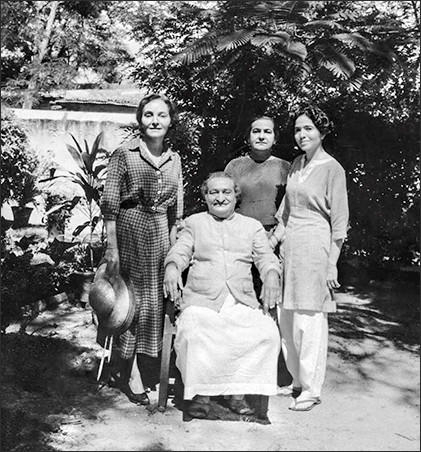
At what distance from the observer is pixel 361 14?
14.3 feet

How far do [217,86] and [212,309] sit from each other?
2.18m

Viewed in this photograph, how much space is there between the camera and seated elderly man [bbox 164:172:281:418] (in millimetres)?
3357

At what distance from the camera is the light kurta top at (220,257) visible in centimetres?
355

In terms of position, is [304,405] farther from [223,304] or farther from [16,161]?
[16,161]

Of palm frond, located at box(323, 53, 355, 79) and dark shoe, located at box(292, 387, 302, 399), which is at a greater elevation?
palm frond, located at box(323, 53, 355, 79)

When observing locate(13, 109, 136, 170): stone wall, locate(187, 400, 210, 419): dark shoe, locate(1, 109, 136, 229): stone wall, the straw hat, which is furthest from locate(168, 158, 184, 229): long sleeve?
locate(13, 109, 136, 170): stone wall

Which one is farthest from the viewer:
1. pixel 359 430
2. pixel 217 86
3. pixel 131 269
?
pixel 217 86

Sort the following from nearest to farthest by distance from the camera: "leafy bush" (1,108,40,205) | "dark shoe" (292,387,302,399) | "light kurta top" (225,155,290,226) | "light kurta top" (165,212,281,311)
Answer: "light kurta top" (165,212,281,311)
"dark shoe" (292,387,302,399)
"light kurta top" (225,155,290,226)
"leafy bush" (1,108,40,205)

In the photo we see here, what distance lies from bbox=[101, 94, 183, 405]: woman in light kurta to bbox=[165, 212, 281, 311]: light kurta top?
20cm

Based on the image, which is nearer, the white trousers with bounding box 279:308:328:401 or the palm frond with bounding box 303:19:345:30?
the white trousers with bounding box 279:308:328:401

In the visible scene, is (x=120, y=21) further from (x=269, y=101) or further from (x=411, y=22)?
(x=411, y=22)

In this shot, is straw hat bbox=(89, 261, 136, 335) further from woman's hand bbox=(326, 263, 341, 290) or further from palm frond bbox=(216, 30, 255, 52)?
palm frond bbox=(216, 30, 255, 52)

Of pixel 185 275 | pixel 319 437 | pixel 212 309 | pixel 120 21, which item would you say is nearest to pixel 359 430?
pixel 319 437


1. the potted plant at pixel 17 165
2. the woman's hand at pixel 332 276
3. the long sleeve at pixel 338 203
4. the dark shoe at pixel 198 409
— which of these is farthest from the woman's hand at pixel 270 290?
the potted plant at pixel 17 165
